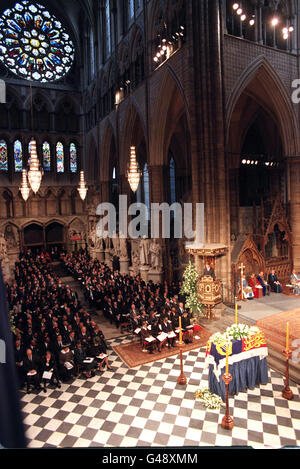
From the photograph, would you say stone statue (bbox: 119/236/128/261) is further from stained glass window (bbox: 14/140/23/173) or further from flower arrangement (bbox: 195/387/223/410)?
flower arrangement (bbox: 195/387/223/410)

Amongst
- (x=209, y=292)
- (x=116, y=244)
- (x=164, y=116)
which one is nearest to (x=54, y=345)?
(x=209, y=292)

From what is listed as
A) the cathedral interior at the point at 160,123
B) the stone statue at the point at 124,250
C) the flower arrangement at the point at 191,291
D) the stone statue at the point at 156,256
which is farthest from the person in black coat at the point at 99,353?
the stone statue at the point at 124,250

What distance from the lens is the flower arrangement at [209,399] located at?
A: 25.6 feet

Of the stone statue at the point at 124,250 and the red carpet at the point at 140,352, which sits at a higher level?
the stone statue at the point at 124,250

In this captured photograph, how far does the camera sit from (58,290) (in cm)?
1642

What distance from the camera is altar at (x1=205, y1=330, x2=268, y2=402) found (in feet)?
26.0

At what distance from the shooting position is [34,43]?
3047 centimetres

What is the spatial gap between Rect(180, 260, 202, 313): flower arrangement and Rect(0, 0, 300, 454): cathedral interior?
0.84 metres

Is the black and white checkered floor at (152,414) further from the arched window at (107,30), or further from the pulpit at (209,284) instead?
the arched window at (107,30)

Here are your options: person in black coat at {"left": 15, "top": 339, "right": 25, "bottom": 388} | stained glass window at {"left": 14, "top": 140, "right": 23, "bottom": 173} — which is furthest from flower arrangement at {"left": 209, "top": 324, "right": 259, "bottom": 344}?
stained glass window at {"left": 14, "top": 140, "right": 23, "bottom": 173}

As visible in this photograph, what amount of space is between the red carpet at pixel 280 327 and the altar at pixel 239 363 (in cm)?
180

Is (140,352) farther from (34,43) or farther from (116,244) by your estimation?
(34,43)
